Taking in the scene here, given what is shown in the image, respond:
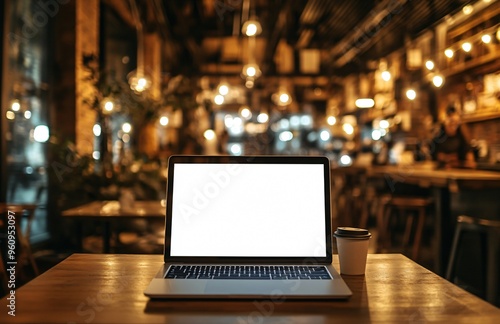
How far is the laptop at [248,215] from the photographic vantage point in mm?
1329

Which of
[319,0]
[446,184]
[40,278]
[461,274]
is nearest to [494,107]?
[446,184]

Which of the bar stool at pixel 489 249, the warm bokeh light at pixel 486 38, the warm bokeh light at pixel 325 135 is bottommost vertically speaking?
the bar stool at pixel 489 249

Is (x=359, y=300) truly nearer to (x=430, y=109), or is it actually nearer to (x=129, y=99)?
(x=129, y=99)

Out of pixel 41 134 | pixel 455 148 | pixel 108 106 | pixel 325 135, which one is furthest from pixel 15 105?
pixel 325 135

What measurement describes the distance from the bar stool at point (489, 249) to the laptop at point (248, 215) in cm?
150

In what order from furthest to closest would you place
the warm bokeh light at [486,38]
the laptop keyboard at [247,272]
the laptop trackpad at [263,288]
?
1. the warm bokeh light at [486,38]
2. the laptop keyboard at [247,272]
3. the laptop trackpad at [263,288]

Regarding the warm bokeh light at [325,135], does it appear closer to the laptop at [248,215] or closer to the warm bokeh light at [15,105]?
the warm bokeh light at [15,105]

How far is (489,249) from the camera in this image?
144 inches

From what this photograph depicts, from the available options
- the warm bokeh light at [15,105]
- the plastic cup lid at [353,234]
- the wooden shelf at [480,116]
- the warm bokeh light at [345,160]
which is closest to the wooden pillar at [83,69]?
the warm bokeh light at [15,105]

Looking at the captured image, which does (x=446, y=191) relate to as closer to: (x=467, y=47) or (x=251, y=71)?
(x=467, y=47)

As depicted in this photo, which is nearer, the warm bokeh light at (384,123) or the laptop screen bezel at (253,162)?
the laptop screen bezel at (253,162)

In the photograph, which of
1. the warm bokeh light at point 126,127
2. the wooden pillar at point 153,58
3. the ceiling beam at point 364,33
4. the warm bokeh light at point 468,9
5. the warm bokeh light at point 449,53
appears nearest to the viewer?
the warm bokeh light at point 468,9

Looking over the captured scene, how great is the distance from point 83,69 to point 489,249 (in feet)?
13.8

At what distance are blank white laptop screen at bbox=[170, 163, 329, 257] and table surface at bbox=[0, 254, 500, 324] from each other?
0.50 feet
